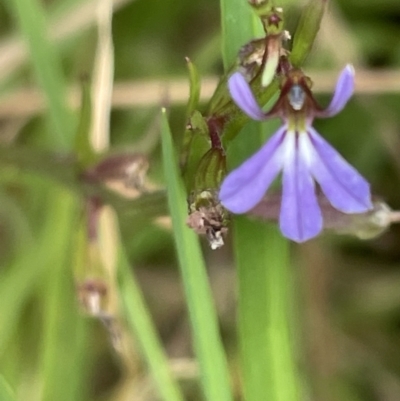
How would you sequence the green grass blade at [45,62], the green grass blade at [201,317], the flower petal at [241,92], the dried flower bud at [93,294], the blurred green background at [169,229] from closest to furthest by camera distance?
1. the flower petal at [241,92]
2. the green grass blade at [201,317]
3. the dried flower bud at [93,294]
4. the green grass blade at [45,62]
5. the blurred green background at [169,229]

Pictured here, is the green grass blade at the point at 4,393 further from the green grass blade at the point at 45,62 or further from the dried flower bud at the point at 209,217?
the green grass blade at the point at 45,62

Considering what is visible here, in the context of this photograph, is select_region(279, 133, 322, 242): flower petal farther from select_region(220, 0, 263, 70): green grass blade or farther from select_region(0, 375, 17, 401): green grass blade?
select_region(0, 375, 17, 401): green grass blade

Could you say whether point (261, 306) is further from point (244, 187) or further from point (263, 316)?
point (244, 187)

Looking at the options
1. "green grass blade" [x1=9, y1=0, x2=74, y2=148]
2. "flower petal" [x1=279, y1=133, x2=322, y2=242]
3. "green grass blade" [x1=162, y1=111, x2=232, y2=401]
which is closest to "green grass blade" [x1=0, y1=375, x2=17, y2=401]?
"green grass blade" [x1=162, y1=111, x2=232, y2=401]

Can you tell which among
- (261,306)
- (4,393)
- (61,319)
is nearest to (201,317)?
(261,306)

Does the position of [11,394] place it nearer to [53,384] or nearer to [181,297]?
[53,384]

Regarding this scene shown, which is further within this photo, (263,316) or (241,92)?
(263,316)

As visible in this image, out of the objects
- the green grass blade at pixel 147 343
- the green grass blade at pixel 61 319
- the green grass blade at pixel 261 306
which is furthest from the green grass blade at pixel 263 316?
the green grass blade at pixel 61 319
